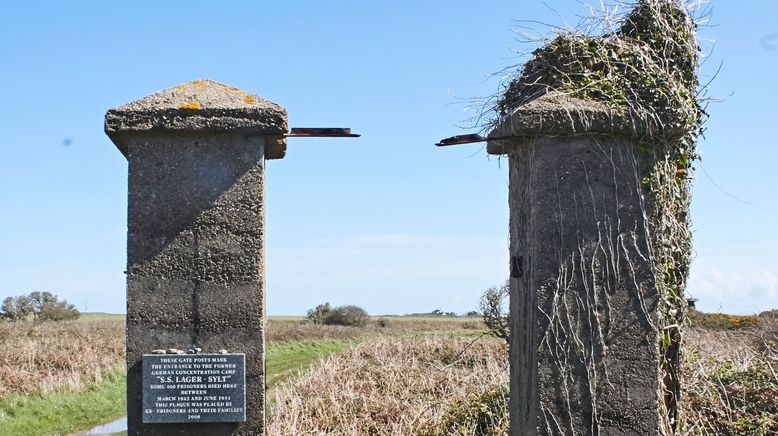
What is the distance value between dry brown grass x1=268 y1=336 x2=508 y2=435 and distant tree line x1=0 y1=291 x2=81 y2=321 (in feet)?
101

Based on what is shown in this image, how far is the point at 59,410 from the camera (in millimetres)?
12430

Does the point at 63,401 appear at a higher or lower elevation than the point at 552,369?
lower

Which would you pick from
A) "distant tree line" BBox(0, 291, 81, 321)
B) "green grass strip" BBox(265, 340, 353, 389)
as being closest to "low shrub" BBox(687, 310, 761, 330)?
"green grass strip" BBox(265, 340, 353, 389)

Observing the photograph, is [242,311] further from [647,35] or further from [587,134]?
[647,35]

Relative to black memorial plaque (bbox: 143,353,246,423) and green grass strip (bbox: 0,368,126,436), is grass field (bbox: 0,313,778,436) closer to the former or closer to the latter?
green grass strip (bbox: 0,368,126,436)

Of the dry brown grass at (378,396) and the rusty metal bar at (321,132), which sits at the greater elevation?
the rusty metal bar at (321,132)

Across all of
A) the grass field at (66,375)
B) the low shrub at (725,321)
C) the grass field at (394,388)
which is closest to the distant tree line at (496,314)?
the grass field at (394,388)

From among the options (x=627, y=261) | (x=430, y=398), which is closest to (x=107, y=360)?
(x=430, y=398)

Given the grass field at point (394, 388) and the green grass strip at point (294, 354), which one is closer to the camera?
the grass field at point (394, 388)

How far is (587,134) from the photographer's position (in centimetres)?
521

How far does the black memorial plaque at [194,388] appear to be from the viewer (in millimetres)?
5102

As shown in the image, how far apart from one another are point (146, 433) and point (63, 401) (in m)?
8.94

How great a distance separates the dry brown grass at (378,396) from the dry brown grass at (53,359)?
5.88 m

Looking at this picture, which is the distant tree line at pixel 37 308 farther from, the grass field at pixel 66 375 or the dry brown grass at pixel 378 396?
the dry brown grass at pixel 378 396
